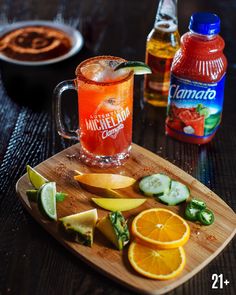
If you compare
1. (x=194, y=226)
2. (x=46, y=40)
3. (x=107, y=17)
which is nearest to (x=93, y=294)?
(x=194, y=226)

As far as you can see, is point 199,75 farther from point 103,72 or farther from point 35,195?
point 35,195

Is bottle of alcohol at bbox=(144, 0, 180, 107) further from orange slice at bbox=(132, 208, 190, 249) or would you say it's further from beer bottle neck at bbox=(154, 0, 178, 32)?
orange slice at bbox=(132, 208, 190, 249)

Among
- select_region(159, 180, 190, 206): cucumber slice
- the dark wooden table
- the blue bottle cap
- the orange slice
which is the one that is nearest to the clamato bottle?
the blue bottle cap

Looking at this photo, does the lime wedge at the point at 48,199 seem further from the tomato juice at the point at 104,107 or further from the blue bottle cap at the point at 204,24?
the blue bottle cap at the point at 204,24

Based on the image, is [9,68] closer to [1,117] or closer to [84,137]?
[1,117]

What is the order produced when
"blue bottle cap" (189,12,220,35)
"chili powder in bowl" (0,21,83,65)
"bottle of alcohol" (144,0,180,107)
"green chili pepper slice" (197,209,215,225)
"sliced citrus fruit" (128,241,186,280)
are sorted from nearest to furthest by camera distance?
"sliced citrus fruit" (128,241,186,280) < "green chili pepper slice" (197,209,215,225) < "blue bottle cap" (189,12,220,35) < "bottle of alcohol" (144,0,180,107) < "chili powder in bowl" (0,21,83,65)

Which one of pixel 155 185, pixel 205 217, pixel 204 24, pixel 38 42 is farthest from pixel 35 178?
pixel 38 42
